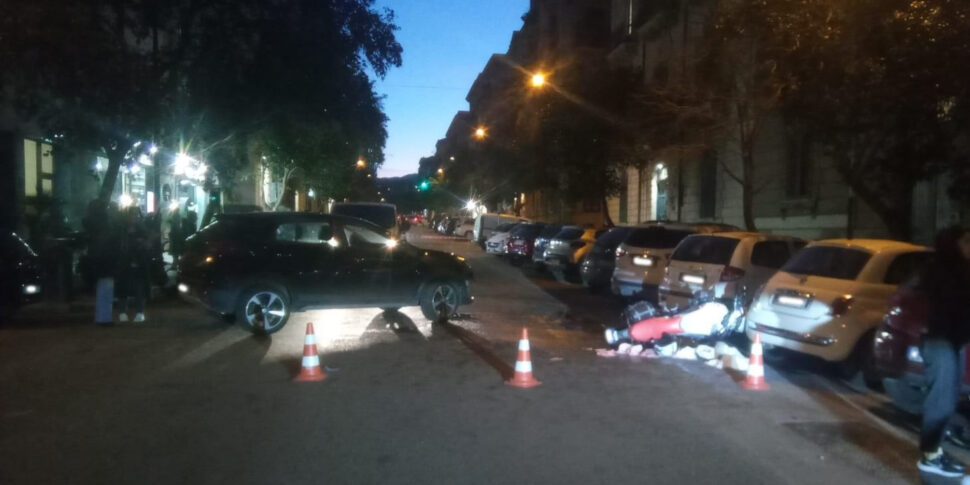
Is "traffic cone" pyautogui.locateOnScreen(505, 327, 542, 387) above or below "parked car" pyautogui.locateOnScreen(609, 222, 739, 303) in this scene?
below

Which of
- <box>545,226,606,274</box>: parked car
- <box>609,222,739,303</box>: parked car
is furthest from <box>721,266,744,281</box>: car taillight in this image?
<box>545,226,606,274</box>: parked car

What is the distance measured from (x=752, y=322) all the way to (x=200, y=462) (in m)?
6.73

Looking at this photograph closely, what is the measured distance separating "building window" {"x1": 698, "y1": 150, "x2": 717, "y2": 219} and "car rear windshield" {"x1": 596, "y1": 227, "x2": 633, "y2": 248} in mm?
10882

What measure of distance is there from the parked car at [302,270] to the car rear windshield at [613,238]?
5.95 m

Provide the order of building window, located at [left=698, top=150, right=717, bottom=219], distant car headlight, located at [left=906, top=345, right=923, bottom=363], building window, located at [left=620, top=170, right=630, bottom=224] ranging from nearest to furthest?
distant car headlight, located at [left=906, top=345, right=923, bottom=363]
building window, located at [left=698, top=150, right=717, bottom=219]
building window, located at [left=620, top=170, right=630, bottom=224]

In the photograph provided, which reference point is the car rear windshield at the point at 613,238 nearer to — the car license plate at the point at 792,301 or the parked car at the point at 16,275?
the car license plate at the point at 792,301

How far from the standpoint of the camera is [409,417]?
754 cm

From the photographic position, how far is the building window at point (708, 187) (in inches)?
1145

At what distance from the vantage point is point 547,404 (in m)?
8.07

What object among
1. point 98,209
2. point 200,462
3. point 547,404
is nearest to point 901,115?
point 547,404

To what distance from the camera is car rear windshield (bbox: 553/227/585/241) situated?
2270 centimetres

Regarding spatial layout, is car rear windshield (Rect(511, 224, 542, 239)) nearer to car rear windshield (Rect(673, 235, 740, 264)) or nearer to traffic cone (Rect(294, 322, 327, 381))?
car rear windshield (Rect(673, 235, 740, 264))

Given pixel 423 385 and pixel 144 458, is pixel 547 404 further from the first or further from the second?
pixel 144 458

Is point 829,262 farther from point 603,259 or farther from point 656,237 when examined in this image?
point 603,259
